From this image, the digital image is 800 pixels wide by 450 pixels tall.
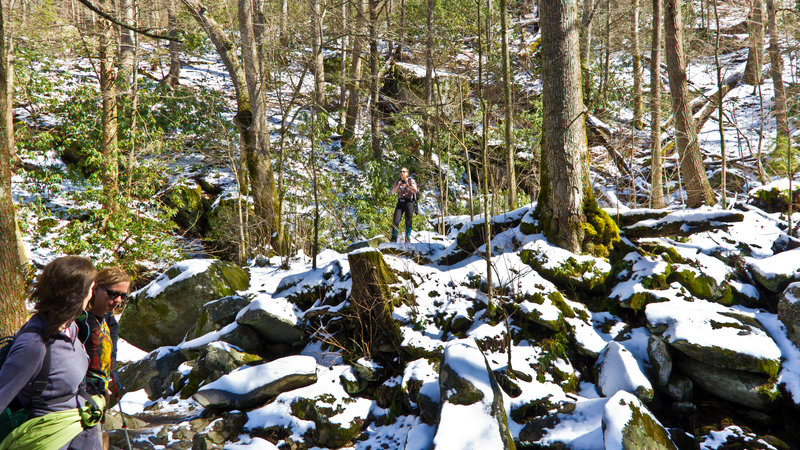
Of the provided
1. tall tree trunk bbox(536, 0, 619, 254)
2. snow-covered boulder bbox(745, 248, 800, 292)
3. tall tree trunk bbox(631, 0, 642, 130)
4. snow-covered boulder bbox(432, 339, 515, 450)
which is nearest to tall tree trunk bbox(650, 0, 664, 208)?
tall tree trunk bbox(631, 0, 642, 130)

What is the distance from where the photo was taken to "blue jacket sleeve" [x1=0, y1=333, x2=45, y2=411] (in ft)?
5.94

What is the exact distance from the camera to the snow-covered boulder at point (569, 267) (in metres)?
5.56

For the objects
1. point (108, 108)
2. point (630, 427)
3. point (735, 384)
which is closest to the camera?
point (630, 427)

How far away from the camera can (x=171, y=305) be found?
688 cm

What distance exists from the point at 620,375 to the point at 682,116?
680cm

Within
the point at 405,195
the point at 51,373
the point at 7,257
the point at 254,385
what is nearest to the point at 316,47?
the point at 405,195

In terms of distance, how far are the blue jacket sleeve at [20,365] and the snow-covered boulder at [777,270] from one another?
6.60 meters

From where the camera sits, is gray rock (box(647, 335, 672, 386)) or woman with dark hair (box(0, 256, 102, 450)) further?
gray rock (box(647, 335, 672, 386))

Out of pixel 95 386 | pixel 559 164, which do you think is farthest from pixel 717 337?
pixel 95 386

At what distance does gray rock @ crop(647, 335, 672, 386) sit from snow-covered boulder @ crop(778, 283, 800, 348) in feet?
3.83

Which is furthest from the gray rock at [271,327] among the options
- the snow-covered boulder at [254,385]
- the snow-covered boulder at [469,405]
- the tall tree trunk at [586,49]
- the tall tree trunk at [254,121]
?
the tall tree trunk at [586,49]

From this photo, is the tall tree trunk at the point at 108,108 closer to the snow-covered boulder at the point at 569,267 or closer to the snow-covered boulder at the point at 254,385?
the snow-covered boulder at the point at 254,385

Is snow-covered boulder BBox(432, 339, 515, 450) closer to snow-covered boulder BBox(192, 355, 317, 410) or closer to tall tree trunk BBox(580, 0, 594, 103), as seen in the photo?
snow-covered boulder BBox(192, 355, 317, 410)

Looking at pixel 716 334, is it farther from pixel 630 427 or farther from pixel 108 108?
pixel 108 108
